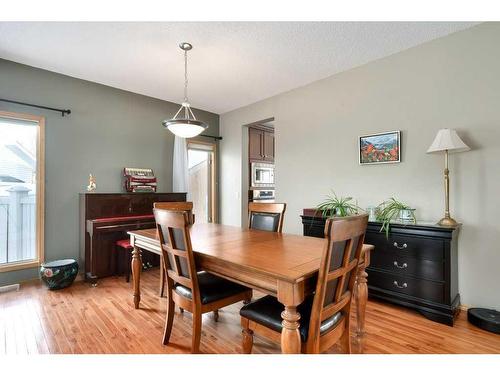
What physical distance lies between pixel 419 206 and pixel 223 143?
11.4ft

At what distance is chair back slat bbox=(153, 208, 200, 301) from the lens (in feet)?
5.28

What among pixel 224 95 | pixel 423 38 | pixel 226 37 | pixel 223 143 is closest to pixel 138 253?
pixel 226 37

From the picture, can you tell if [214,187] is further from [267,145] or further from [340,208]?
[340,208]

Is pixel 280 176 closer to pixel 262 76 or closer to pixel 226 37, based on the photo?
pixel 262 76

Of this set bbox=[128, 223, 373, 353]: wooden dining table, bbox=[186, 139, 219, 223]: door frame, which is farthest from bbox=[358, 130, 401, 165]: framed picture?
bbox=[186, 139, 219, 223]: door frame

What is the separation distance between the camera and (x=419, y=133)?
2656 mm

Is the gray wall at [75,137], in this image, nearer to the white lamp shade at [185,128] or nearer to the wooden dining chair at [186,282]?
the white lamp shade at [185,128]

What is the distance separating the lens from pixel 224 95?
4.08 meters

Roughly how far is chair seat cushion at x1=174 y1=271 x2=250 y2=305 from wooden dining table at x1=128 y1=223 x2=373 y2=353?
197 millimetres

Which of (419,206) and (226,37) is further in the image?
(419,206)

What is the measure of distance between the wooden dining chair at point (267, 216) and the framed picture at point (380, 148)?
1.31 metres

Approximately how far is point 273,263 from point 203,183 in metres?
3.86

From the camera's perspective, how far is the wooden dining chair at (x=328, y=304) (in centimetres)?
122
